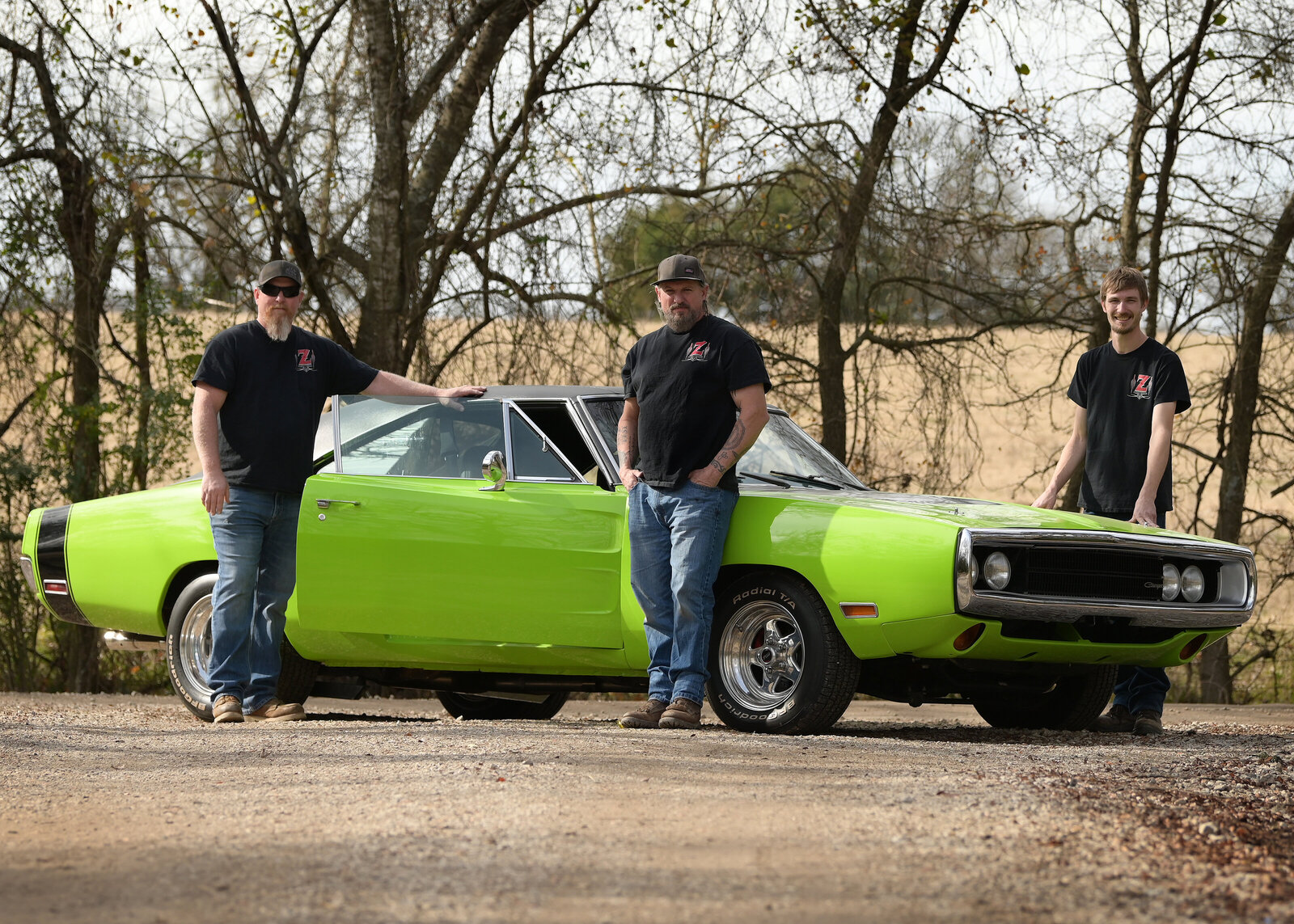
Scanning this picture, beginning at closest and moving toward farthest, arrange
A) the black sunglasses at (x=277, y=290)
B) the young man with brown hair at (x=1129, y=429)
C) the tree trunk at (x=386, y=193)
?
the black sunglasses at (x=277, y=290), the young man with brown hair at (x=1129, y=429), the tree trunk at (x=386, y=193)

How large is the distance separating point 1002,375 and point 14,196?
9.36m

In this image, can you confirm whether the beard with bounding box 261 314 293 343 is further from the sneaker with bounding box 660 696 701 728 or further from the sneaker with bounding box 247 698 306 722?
the sneaker with bounding box 660 696 701 728

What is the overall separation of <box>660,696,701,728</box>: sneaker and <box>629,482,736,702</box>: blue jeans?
24mm

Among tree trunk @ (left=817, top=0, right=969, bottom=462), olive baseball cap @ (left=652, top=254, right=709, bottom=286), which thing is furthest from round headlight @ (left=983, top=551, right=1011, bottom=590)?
tree trunk @ (left=817, top=0, right=969, bottom=462)

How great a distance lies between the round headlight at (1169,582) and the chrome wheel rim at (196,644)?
4.49 metres

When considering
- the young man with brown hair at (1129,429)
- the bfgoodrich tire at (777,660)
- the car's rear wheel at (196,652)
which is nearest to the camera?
the bfgoodrich tire at (777,660)

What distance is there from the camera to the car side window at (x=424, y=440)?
7133mm

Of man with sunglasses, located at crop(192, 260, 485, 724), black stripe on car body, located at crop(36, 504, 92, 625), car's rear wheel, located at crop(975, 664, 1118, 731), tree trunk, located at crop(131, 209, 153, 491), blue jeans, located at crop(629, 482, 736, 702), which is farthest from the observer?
tree trunk, located at crop(131, 209, 153, 491)

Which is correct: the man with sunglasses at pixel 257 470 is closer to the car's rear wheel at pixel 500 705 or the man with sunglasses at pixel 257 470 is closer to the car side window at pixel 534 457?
the car side window at pixel 534 457

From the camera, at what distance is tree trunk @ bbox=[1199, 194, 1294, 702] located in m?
14.4

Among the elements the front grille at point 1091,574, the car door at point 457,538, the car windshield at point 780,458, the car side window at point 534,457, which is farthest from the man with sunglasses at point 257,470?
the front grille at point 1091,574

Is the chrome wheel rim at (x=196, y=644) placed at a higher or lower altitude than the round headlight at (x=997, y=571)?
lower

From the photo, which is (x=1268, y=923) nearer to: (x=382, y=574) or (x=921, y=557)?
(x=921, y=557)

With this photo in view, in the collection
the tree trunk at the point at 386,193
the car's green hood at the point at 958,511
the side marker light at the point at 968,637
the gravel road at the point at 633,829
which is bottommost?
the gravel road at the point at 633,829
